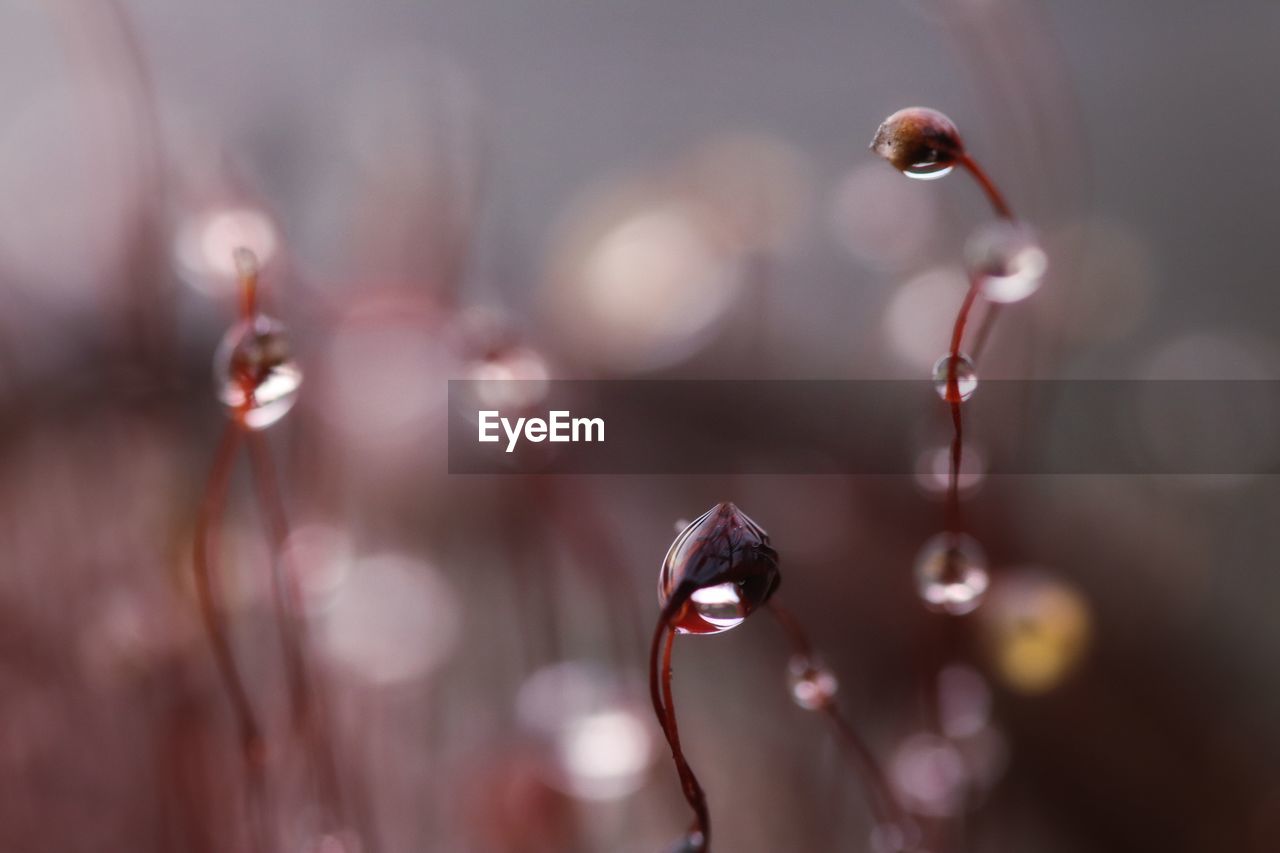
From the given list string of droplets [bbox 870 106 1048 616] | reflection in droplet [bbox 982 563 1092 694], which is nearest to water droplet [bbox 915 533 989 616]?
string of droplets [bbox 870 106 1048 616]

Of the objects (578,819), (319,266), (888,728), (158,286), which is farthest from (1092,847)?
(319,266)

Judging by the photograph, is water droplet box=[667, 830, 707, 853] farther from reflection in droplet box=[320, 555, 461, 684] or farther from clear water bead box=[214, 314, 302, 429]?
reflection in droplet box=[320, 555, 461, 684]

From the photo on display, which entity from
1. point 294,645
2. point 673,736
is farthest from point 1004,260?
point 294,645

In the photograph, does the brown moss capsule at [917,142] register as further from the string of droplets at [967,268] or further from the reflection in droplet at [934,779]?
the reflection in droplet at [934,779]

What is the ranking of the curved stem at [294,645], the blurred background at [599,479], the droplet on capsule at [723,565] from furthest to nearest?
the blurred background at [599,479] → the curved stem at [294,645] → the droplet on capsule at [723,565]

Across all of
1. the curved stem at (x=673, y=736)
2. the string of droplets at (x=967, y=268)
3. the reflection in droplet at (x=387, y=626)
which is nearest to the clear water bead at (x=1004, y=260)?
the string of droplets at (x=967, y=268)

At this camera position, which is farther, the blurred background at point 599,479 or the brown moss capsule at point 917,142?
the blurred background at point 599,479
